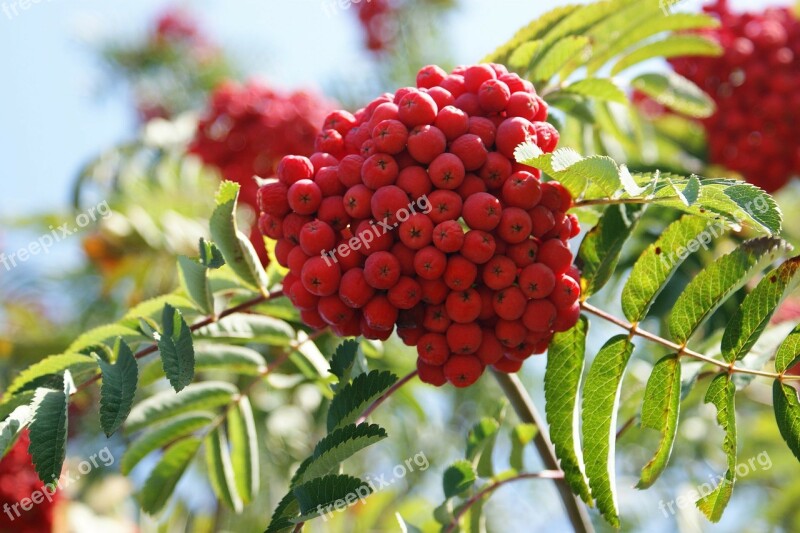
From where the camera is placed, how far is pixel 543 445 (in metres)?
2.13

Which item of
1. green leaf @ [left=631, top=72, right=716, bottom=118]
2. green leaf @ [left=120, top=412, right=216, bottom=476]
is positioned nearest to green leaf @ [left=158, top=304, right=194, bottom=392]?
green leaf @ [left=120, top=412, right=216, bottom=476]

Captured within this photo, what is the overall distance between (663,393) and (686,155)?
2216 millimetres

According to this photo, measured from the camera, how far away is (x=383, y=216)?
171cm

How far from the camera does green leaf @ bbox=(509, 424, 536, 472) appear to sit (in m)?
2.07

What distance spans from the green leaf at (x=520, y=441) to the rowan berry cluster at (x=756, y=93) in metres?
1.78

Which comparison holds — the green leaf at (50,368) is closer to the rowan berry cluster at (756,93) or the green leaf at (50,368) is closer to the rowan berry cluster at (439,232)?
the rowan berry cluster at (439,232)

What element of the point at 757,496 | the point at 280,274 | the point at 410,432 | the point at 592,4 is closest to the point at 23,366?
the point at 410,432

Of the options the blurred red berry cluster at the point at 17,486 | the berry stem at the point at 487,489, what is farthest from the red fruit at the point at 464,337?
the blurred red berry cluster at the point at 17,486

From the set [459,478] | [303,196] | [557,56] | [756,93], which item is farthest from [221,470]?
[756,93]

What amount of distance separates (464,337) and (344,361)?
0.92ft

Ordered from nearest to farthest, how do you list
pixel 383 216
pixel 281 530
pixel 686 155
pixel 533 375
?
pixel 281 530, pixel 383 216, pixel 686 155, pixel 533 375

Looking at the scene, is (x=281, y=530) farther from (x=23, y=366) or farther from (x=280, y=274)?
(x=23, y=366)

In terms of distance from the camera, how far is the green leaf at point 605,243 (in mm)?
1879

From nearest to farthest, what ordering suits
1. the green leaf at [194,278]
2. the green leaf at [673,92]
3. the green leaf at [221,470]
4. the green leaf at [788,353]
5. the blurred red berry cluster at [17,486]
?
the green leaf at [788,353]
the green leaf at [194,278]
the green leaf at [221,470]
the green leaf at [673,92]
the blurred red berry cluster at [17,486]
